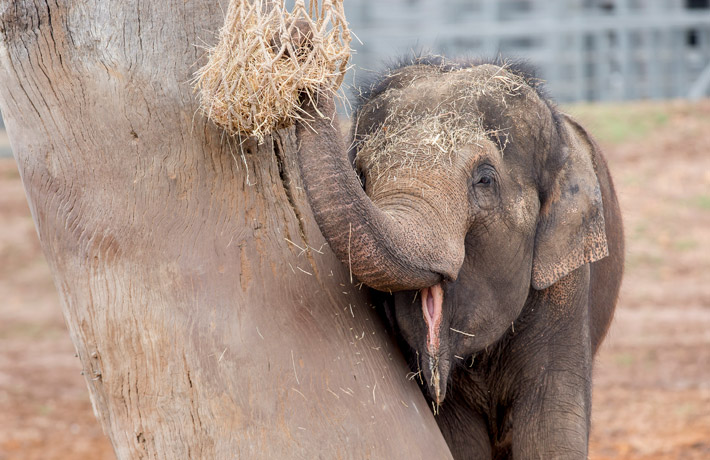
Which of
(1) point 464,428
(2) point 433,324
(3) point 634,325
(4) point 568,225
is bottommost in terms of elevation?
(3) point 634,325

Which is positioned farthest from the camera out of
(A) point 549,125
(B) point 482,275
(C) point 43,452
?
(C) point 43,452

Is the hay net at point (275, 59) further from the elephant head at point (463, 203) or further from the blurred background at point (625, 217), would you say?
the blurred background at point (625, 217)

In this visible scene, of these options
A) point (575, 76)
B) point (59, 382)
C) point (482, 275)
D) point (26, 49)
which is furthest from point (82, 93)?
point (575, 76)

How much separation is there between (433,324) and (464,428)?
3.74 feet

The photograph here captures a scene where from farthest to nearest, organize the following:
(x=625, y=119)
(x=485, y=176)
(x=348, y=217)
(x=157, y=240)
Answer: (x=625, y=119)
(x=485, y=176)
(x=157, y=240)
(x=348, y=217)

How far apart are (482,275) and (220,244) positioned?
1.01 m

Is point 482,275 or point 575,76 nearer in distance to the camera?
point 482,275

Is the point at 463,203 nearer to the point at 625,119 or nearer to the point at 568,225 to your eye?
the point at 568,225

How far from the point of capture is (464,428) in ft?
13.0

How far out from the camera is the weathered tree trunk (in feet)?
8.35

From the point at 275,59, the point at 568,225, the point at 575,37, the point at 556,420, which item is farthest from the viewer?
the point at 575,37

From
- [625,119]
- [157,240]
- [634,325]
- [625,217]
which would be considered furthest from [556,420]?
[625,119]

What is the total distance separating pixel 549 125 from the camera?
341 centimetres

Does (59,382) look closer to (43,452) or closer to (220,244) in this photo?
(43,452)
